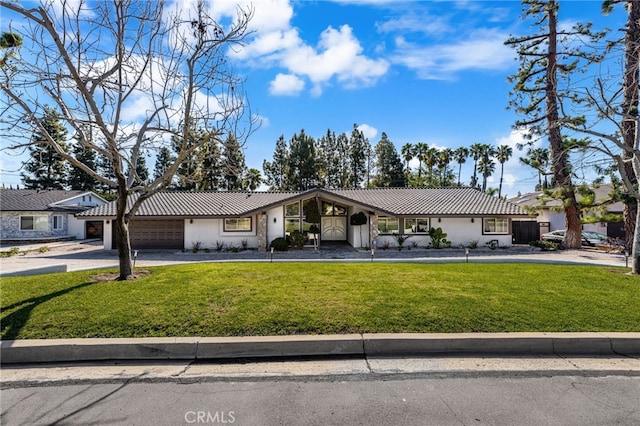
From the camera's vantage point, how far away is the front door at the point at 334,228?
73.9 feet

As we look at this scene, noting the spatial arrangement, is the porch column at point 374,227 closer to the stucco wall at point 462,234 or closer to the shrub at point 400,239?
the shrub at point 400,239

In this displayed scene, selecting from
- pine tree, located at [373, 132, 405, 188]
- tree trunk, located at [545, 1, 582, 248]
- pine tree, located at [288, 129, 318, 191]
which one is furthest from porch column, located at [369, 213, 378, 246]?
pine tree, located at [373, 132, 405, 188]

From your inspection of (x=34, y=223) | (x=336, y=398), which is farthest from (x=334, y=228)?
(x=34, y=223)

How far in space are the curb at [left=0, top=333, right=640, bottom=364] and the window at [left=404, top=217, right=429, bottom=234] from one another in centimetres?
1606

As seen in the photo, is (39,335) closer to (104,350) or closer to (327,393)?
(104,350)

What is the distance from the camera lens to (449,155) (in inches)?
2055

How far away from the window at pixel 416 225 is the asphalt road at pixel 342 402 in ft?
55.8

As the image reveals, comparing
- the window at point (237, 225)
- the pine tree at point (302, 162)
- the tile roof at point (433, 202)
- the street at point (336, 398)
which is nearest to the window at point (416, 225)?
the tile roof at point (433, 202)

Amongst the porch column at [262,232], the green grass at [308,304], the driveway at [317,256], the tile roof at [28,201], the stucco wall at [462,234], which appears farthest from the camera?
the tile roof at [28,201]

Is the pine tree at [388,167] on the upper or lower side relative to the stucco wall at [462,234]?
upper

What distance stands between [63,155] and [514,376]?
937 centimetres

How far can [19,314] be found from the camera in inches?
219

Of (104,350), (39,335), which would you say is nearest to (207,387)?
(104,350)

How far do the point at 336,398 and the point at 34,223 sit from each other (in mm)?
32701
